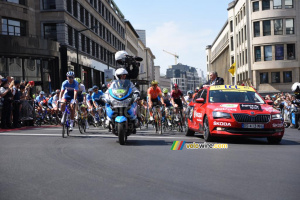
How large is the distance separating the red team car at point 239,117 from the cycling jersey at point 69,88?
3.88m

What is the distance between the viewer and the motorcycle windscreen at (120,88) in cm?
948

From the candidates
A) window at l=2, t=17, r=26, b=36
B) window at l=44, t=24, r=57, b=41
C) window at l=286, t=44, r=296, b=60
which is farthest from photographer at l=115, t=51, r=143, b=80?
window at l=286, t=44, r=296, b=60

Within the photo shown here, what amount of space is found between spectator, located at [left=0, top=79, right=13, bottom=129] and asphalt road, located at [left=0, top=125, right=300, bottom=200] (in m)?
6.30

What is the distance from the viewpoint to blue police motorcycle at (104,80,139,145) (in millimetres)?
9305

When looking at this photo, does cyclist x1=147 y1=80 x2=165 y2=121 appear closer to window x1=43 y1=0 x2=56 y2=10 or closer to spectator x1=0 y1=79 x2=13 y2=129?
spectator x1=0 y1=79 x2=13 y2=129

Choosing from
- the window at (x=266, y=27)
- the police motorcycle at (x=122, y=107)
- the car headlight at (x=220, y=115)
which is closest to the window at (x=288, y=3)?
the window at (x=266, y=27)

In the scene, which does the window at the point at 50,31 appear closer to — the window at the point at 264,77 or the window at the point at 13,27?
the window at the point at 13,27

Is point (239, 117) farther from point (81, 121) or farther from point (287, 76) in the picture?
point (287, 76)

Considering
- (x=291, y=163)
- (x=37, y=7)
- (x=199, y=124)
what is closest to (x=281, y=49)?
(x=37, y=7)

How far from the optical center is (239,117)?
9.71 metres

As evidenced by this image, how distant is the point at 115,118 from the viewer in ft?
30.8

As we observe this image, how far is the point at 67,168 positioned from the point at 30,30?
31.5 metres

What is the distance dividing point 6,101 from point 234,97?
840 cm

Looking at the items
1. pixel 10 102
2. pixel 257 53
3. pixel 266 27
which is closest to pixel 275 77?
pixel 257 53
